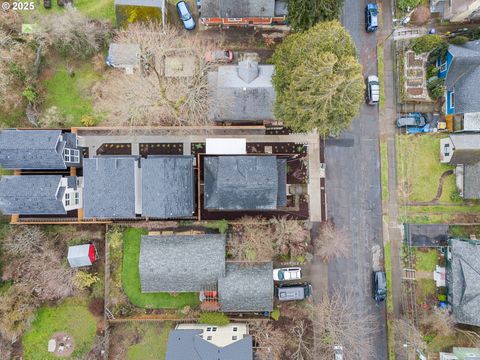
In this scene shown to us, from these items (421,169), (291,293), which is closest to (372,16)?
(421,169)

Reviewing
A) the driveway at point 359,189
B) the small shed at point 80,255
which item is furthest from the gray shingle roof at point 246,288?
the small shed at point 80,255

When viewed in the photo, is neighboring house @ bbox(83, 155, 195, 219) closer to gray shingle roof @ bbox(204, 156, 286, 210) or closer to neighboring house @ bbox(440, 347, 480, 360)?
gray shingle roof @ bbox(204, 156, 286, 210)

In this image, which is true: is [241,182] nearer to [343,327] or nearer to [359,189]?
[359,189]

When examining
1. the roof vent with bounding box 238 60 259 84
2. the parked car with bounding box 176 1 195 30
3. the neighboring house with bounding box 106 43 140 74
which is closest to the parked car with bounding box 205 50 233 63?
the roof vent with bounding box 238 60 259 84

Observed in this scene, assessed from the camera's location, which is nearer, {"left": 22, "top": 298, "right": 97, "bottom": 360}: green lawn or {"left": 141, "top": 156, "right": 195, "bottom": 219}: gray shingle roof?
{"left": 141, "top": 156, "right": 195, "bottom": 219}: gray shingle roof

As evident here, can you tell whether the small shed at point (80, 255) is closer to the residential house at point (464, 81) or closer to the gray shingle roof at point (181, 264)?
the gray shingle roof at point (181, 264)

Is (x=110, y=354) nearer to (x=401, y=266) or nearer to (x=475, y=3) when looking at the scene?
(x=401, y=266)
